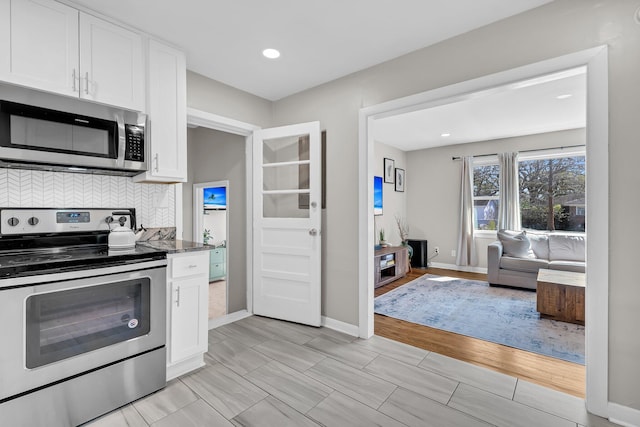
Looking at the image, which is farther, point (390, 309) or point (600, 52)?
point (390, 309)

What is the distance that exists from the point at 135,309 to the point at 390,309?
2.79m

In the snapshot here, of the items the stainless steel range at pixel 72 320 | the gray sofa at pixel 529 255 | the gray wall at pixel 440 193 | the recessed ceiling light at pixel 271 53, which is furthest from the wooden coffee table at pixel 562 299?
the stainless steel range at pixel 72 320

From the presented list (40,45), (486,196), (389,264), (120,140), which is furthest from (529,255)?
(40,45)

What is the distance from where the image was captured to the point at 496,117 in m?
4.37

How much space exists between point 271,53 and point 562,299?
396cm

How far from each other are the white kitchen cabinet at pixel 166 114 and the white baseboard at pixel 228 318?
5.21ft

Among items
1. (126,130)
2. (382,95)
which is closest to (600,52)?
(382,95)

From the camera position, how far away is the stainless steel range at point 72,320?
1474 millimetres

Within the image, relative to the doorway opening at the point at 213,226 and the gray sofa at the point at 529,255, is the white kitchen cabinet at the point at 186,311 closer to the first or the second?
the doorway opening at the point at 213,226

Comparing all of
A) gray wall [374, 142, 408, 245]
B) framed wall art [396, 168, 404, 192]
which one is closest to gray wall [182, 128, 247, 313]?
gray wall [374, 142, 408, 245]

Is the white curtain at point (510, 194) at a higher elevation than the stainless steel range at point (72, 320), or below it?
higher

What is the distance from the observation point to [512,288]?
183 inches

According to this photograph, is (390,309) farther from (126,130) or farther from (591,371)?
(126,130)

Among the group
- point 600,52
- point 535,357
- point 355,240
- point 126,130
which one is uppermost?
point 600,52
